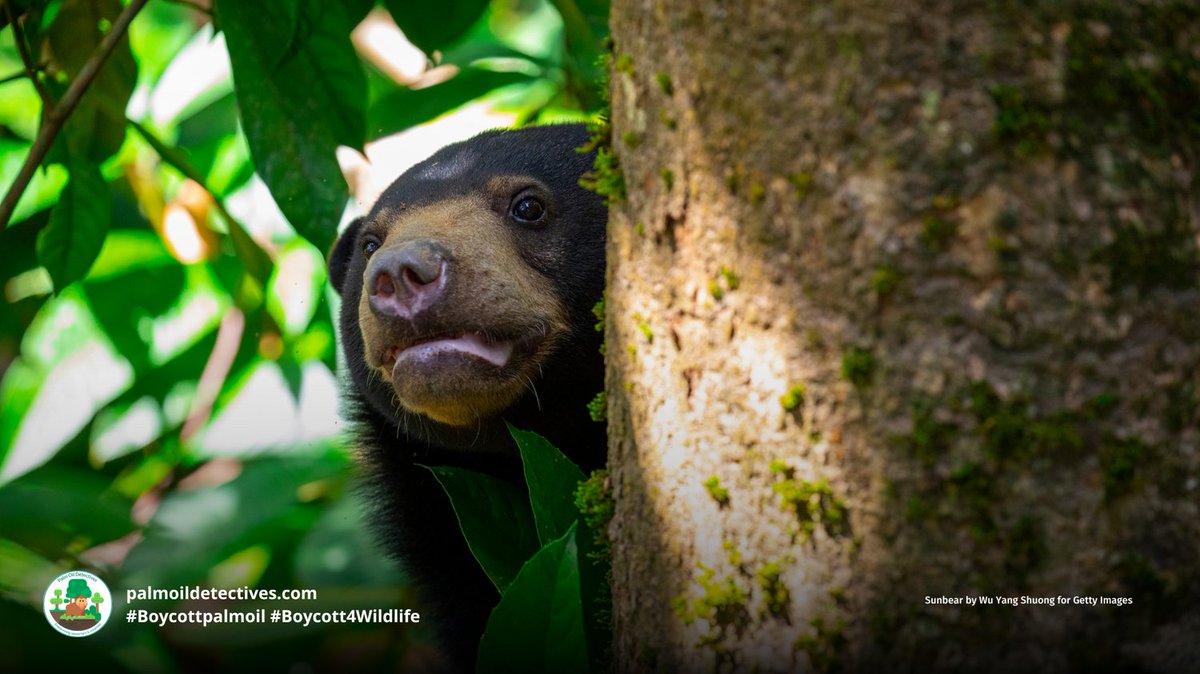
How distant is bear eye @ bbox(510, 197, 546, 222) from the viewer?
138 inches

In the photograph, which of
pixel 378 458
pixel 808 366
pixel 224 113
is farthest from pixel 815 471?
pixel 224 113

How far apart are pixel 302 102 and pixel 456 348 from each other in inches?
32.3

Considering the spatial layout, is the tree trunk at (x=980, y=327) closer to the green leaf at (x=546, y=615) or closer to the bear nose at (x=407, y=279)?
the green leaf at (x=546, y=615)

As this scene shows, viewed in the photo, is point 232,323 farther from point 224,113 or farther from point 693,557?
point 693,557

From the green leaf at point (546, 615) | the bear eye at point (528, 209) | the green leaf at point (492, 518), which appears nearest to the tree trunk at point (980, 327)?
the green leaf at point (546, 615)

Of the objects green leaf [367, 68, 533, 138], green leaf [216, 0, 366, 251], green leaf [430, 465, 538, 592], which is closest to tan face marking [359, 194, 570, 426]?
green leaf [216, 0, 366, 251]

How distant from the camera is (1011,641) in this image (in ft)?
4.56

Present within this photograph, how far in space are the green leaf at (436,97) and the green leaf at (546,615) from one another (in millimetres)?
2943

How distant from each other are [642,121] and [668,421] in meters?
A: 0.47

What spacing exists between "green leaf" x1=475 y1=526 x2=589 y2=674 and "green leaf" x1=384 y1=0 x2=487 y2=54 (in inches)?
78.9

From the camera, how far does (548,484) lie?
234cm

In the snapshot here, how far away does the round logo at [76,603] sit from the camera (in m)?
2.84

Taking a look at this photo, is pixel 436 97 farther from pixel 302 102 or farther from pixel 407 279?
pixel 407 279

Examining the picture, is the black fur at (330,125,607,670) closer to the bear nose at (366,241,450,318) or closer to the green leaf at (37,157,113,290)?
the bear nose at (366,241,450,318)
